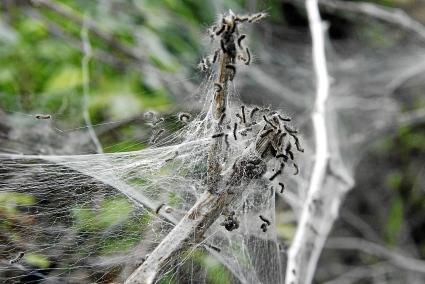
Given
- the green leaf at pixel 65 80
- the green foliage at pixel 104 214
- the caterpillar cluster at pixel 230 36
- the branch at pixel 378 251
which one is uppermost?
the green leaf at pixel 65 80

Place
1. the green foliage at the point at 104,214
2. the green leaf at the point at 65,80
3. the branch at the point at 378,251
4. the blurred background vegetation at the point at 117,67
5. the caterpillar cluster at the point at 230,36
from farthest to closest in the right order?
the branch at the point at 378,251, the green leaf at the point at 65,80, the blurred background vegetation at the point at 117,67, the green foliage at the point at 104,214, the caterpillar cluster at the point at 230,36

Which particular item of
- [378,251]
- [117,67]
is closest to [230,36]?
[117,67]

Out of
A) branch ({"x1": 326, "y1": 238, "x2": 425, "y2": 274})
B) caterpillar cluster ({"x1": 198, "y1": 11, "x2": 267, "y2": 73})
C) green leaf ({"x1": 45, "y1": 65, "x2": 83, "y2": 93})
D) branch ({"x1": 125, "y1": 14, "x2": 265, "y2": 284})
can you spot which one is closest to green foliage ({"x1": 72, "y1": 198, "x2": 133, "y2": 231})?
branch ({"x1": 125, "y1": 14, "x2": 265, "y2": 284})

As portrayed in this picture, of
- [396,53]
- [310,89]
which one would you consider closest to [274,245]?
[310,89]

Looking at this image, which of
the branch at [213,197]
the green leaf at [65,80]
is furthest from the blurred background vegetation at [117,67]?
the branch at [213,197]

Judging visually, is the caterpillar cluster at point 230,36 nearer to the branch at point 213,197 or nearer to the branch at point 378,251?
the branch at point 213,197

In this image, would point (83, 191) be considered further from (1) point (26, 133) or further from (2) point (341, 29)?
(2) point (341, 29)

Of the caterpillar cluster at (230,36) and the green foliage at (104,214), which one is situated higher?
the caterpillar cluster at (230,36)

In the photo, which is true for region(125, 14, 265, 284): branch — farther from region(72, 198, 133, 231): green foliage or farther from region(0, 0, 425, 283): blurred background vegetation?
region(0, 0, 425, 283): blurred background vegetation
